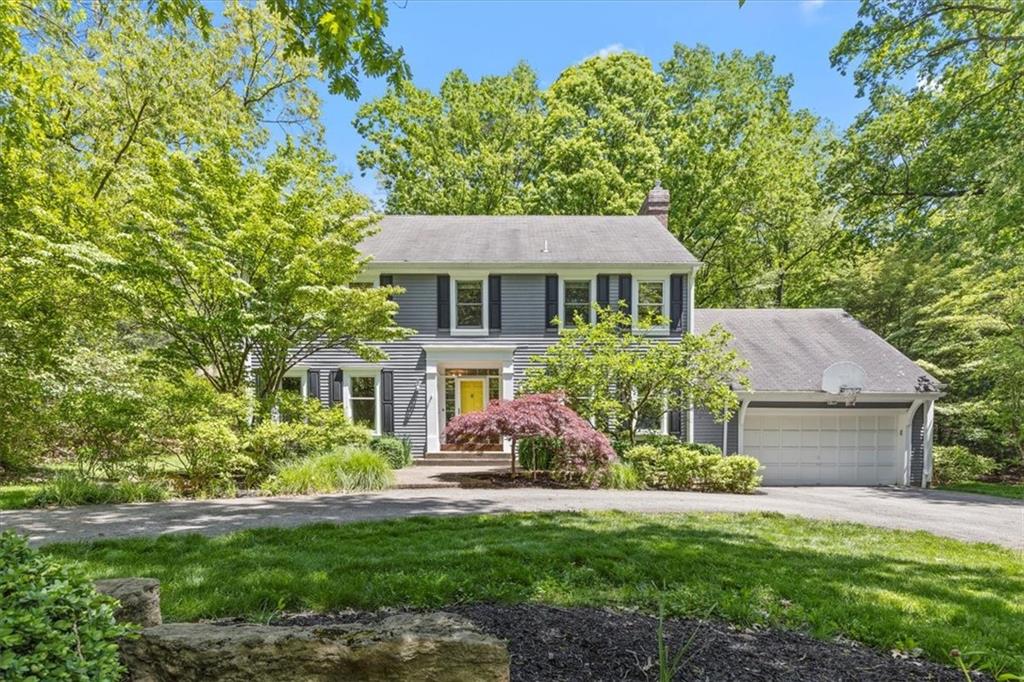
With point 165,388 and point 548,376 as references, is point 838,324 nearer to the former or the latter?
point 548,376

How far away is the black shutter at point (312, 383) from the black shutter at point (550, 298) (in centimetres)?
670

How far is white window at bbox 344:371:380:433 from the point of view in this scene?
1473 cm

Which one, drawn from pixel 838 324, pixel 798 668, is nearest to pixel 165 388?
pixel 798 668

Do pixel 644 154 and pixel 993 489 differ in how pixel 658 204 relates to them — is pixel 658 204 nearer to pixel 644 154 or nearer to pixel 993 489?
pixel 644 154

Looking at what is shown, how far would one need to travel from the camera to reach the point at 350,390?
14797mm

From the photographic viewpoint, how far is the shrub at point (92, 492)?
289 inches

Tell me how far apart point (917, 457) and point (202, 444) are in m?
16.6

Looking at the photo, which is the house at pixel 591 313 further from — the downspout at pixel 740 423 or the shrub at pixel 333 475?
the shrub at pixel 333 475

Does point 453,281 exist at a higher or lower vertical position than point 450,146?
lower

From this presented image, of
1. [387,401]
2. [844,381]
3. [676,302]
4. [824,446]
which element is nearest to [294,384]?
[387,401]

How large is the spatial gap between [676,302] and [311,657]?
46.0ft

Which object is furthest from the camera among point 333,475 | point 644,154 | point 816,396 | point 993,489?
point 644,154

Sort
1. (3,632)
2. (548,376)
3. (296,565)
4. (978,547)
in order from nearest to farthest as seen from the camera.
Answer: (3,632) → (296,565) → (978,547) → (548,376)

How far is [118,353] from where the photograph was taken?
10.4 meters
